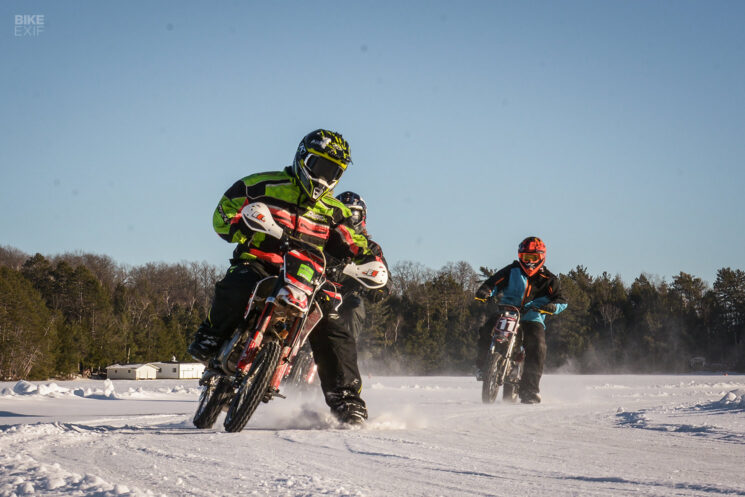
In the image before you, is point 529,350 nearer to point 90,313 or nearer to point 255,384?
point 255,384

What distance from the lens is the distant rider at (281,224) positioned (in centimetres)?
553

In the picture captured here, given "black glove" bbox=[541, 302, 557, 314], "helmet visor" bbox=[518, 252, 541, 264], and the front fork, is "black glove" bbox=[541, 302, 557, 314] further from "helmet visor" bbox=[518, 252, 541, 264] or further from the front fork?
the front fork

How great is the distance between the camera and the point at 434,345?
61656 millimetres

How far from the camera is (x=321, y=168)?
5.74m

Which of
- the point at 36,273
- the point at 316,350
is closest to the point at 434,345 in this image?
the point at 36,273

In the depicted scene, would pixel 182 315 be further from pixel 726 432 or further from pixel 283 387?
pixel 726 432

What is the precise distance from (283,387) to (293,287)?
3.99m

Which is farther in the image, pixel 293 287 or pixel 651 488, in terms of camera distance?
pixel 293 287

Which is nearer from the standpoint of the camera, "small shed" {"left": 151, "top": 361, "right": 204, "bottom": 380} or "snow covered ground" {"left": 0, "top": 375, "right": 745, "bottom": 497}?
"snow covered ground" {"left": 0, "top": 375, "right": 745, "bottom": 497}

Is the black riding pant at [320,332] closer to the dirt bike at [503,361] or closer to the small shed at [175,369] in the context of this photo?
the dirt bike at [503,361]

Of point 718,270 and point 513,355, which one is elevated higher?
point 718,270

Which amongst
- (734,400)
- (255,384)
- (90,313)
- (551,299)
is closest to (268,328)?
(255,384)

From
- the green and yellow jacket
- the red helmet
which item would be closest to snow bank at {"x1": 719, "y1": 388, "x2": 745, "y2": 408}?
the red helmet

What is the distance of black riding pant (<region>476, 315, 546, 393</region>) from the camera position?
428 inches
